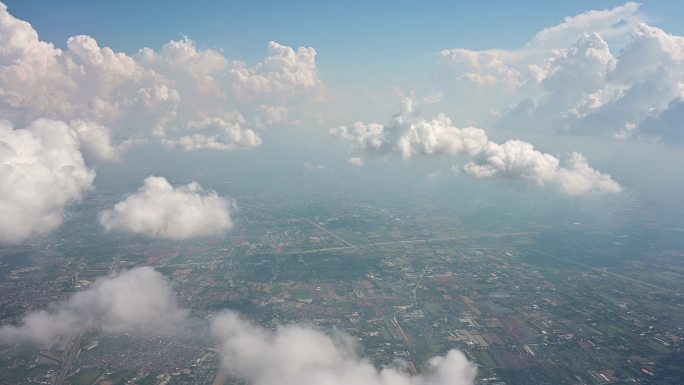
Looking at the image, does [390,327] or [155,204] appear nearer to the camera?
[390,327]

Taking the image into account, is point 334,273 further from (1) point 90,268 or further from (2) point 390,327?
(1) point 90,268

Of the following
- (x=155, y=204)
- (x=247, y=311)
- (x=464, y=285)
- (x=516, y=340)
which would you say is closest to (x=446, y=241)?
(x=464, y=285)

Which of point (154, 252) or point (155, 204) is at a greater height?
point (155, 204)

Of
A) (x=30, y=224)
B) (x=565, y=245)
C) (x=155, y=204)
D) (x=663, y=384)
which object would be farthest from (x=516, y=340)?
(x=30, y=224)

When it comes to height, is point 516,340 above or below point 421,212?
below

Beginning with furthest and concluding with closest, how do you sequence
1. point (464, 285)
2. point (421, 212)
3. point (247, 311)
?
point (421, 212)
point (464, 285)
point (247, 311)

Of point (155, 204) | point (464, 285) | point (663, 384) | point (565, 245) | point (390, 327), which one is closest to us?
point (663, 384)

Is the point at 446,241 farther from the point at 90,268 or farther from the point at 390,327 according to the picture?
the point at 90,268

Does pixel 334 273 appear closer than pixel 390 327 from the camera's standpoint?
No

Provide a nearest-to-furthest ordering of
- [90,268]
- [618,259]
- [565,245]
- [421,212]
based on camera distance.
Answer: [90,268] < [618,259] < [565,245] < [421,212]
